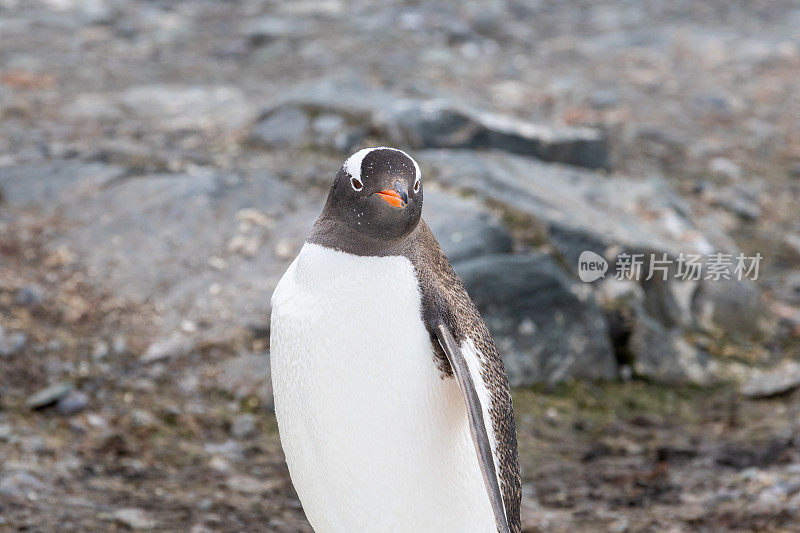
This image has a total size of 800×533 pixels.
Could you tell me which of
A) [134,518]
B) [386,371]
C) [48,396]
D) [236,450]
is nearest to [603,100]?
[236,450]

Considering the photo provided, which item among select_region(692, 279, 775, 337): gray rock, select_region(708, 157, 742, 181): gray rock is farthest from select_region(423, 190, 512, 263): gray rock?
select_region(708, 157, 742, 181): gray rock

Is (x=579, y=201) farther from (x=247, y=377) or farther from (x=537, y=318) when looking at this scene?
(x=247, y=377)

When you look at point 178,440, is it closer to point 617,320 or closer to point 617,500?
point 617,500

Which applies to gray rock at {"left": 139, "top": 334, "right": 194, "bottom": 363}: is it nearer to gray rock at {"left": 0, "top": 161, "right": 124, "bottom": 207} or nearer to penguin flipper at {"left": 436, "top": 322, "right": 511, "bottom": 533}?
gray rock at {"left": 0, "top": 161, "right": 124, "bottom": 207}

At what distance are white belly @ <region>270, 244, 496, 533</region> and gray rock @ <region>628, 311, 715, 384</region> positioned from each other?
1903 mm

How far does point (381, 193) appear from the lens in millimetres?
2227

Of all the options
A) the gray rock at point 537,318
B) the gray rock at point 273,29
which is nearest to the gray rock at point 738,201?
the gray rock at point 537,318

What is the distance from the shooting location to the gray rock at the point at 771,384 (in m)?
3.94

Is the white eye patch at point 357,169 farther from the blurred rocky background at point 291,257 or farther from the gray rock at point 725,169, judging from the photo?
the gray rock at point 725,169

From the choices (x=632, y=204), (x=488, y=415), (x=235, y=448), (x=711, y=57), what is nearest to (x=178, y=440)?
(x=235, y=448)

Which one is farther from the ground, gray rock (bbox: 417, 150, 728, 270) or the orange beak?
the orange beak

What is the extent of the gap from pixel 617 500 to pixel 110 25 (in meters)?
6.92

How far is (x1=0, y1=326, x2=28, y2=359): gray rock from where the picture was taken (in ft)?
12.0

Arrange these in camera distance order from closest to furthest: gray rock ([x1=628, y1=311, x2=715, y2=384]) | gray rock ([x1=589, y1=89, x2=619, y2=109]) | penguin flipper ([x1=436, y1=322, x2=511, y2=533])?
penguin flipper ([x1=436, y1=322, x2=511, y2=533]) < gray rock ([x1=628, y1=311, x2=715, y2=384]) < gray rock ([x1=589, y1=89, x2=619, y2=109])
